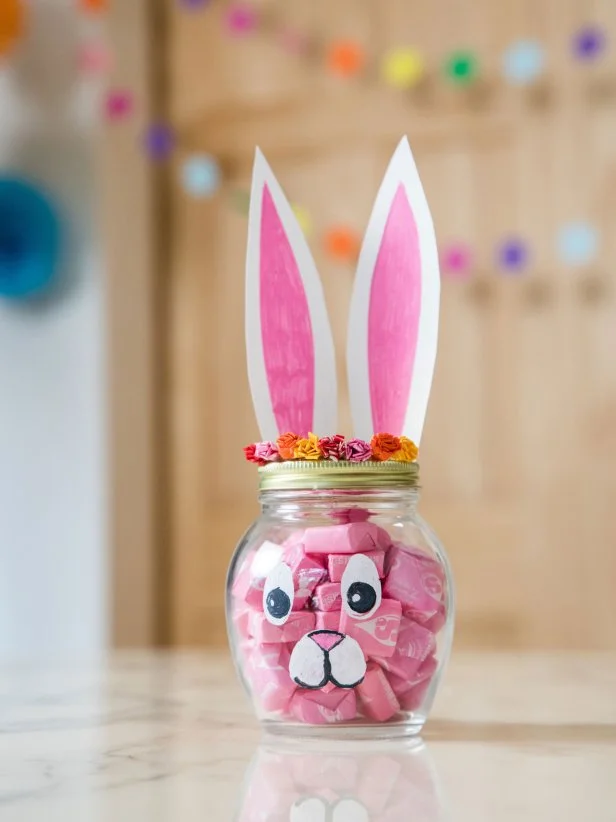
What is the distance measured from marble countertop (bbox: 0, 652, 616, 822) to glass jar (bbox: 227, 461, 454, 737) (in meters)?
0.03

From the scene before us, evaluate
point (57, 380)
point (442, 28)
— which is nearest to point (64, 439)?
point (57, 380)

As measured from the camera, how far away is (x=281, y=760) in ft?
2.11

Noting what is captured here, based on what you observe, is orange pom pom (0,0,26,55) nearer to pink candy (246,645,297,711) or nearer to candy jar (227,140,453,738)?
candy jar (227,140,453,738)

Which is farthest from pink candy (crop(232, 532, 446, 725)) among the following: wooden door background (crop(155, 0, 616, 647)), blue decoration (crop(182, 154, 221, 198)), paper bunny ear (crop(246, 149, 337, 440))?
blue decoration (crop(182, 154, 221, 198))

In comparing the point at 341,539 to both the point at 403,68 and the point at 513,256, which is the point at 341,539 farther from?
the point at 403,68

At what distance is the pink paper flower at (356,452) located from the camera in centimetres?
70

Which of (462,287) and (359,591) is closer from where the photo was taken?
(359,591)

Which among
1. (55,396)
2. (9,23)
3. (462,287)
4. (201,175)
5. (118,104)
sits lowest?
(55,396)

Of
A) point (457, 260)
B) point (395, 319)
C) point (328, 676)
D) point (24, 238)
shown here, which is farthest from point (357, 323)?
point (24, 238)

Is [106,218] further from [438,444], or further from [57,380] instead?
[438,444]

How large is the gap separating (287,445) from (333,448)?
0.03m

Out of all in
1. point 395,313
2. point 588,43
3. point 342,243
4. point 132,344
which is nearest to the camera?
point 395,313

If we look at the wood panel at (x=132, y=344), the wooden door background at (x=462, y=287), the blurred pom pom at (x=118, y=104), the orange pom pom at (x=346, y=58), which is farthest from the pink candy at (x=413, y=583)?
the blurred pom pom at (x=118, y=104)

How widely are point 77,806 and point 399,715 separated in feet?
0.79
